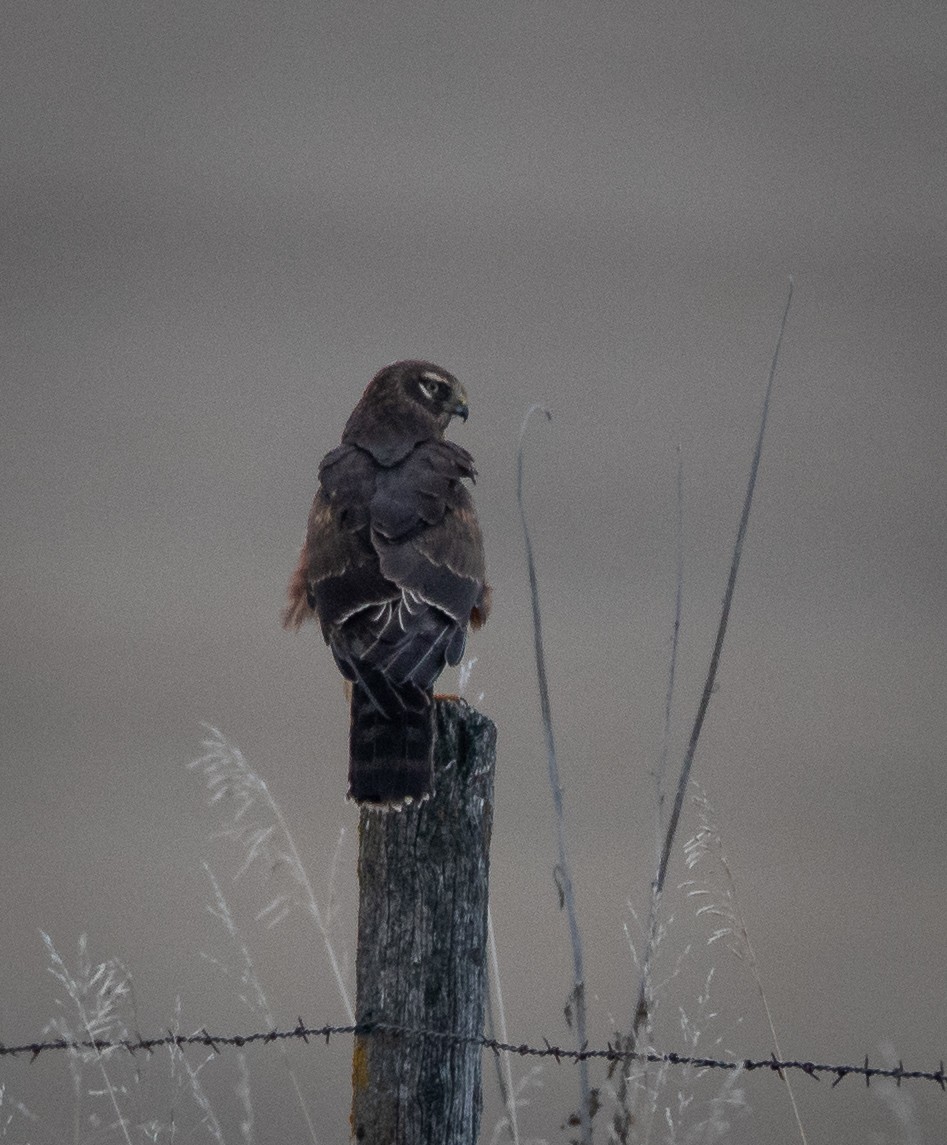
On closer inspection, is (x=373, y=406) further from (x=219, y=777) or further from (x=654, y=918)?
(x=654, y=918)

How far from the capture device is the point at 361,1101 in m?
2.89

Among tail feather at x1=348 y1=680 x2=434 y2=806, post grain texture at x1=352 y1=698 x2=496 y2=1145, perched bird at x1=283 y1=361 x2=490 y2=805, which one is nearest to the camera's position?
post grain texture at x1=352 y1=698 x2=496 y2=1145

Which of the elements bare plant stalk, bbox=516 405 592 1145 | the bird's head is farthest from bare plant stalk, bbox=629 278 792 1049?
the bird's head

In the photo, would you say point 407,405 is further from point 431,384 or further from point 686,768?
point 686,768

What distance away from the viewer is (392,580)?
4211 millimetres

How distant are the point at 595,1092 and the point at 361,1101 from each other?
0.69 meters

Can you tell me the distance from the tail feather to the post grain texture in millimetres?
157

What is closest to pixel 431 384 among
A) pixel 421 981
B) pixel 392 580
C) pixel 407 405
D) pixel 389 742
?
pixel 407 405

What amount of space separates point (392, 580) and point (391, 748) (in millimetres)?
905

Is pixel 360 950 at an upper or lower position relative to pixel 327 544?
lower

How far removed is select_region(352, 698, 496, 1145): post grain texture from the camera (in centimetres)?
284

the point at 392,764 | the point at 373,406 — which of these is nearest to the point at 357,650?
the point at 392,764

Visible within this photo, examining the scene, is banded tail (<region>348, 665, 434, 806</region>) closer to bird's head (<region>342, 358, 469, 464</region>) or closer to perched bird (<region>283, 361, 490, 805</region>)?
perched bird (<region>283, 361, 490, 805</region>)

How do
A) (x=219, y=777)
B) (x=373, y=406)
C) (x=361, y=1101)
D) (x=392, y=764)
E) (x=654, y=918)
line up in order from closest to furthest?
(x=361, y=1101)
(x=392, y=764)
(x=654, y=918)
(x=219, y=777)
(x=373, y=406)
